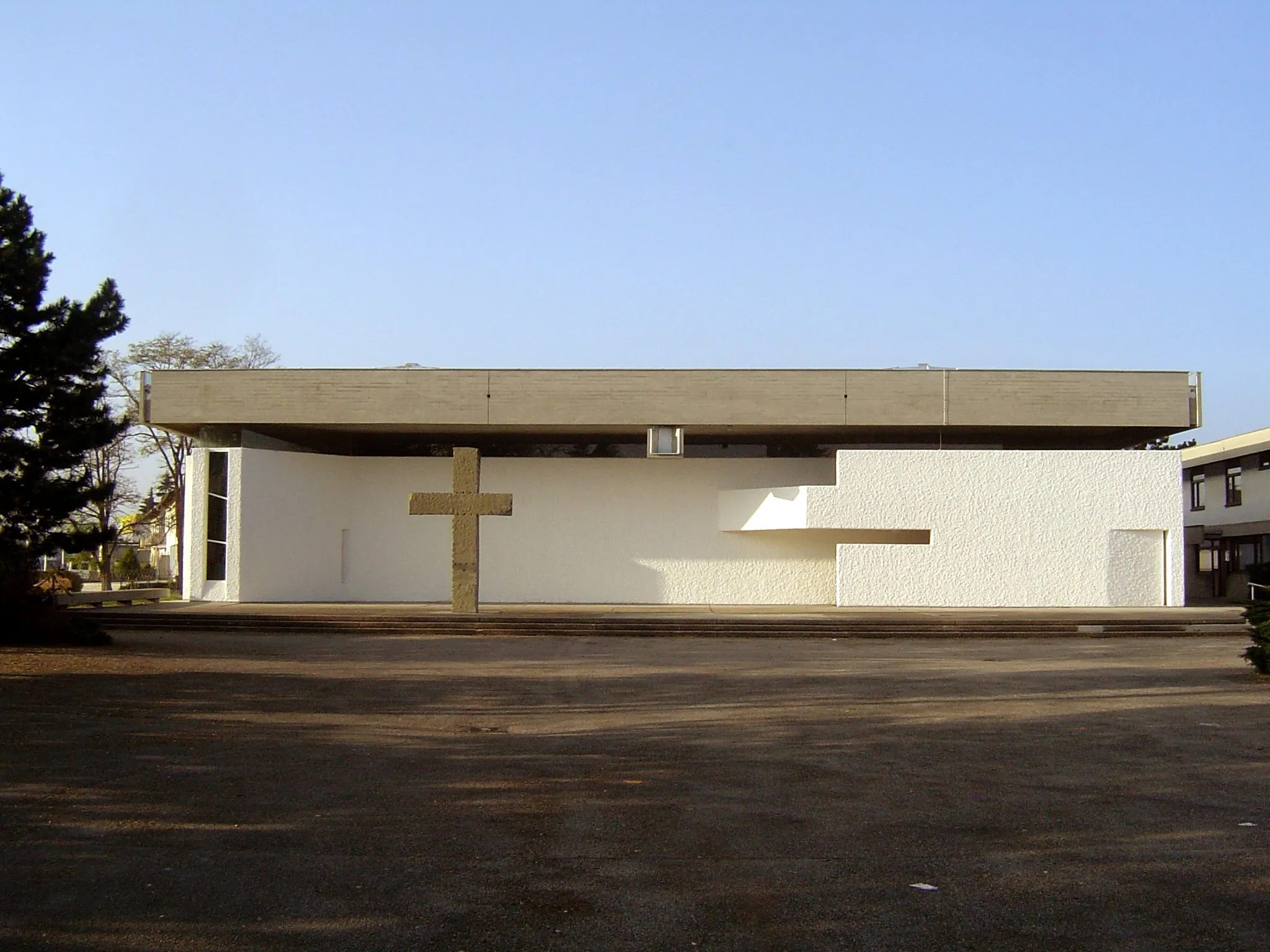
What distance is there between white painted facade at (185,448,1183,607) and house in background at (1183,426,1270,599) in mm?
10552

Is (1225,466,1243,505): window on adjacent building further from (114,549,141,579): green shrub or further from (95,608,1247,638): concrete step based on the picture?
(114,549,141,579): green shrub

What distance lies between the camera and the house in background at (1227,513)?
34531 millimetres

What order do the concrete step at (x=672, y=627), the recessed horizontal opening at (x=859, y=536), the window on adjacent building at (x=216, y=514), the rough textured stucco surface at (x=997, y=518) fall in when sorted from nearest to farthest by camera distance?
the concrete step at (x=672, y=627) < the rough textured stucco surface at (x=997, y=518) < the window on adjacent building at (x=216, y=514) < the recessed horizontal opening at (x=859, y=536)

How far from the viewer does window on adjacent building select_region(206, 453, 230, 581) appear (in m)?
25.9

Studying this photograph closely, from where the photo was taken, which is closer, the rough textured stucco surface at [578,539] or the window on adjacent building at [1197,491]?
the rough textured stucco surface at [578,539]

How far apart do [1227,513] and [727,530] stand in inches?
776

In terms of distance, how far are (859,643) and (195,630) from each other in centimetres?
1153

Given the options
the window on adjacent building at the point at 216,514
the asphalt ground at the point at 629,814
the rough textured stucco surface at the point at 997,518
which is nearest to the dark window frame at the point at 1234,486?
the rough textured stucco surface at the point at 997,518

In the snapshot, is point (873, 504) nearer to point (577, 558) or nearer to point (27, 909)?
point (577, 558)

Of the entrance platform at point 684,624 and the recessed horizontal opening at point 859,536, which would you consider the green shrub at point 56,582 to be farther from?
the recessed horizontal opening at point 859,536

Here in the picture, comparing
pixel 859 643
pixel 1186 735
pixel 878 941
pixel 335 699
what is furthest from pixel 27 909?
pixel 859 643

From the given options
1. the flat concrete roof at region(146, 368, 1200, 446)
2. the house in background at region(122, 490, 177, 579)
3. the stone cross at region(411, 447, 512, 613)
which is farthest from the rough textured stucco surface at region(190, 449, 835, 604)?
the house in background at region(122, 490, 177, 579)

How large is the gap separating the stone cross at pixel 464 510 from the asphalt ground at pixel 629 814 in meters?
8.81

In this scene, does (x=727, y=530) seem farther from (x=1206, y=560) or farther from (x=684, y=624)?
(x=1206, y=560)
